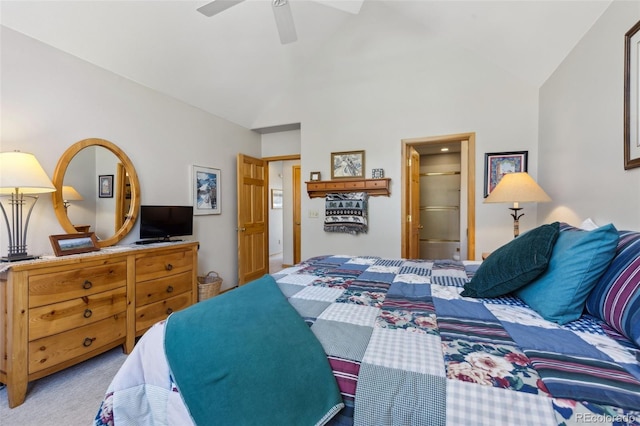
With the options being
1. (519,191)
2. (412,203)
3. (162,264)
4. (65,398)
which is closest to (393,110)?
(412,203)

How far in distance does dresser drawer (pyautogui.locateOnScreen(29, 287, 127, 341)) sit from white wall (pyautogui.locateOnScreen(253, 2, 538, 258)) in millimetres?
2348

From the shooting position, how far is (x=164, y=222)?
295 centimetres

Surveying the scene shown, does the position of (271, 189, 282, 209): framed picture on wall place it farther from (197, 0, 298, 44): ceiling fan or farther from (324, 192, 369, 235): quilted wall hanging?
(197, 0, 298, 44): ceiling fan

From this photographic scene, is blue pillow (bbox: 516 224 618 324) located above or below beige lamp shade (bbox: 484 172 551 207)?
below

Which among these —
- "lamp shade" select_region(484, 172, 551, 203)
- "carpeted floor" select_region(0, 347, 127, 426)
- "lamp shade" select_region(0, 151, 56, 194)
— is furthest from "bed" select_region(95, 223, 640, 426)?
"lamp shade" select_region(0, 151, 56, 194)

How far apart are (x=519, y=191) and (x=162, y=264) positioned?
10.8ft

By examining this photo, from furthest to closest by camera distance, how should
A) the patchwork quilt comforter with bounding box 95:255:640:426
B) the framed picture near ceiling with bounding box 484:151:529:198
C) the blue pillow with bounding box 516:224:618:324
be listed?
the framed picture near ceiling with bounding box 484:151:529:198 < the blue pillow with bounding box 516:224:618:324 < the patchwork quilt comforter with bounding box 95:255:640:426

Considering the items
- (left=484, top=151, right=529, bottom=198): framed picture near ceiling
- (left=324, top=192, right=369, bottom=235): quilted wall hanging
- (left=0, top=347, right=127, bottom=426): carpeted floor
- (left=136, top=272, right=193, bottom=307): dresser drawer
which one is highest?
(left=484, top=151, right=529, bottom=198): framed picture near ceiling

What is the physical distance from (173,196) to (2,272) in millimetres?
1698

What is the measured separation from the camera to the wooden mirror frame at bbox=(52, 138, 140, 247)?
2244mm

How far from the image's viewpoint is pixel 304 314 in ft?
3.84

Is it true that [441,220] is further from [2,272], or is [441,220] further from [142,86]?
[2,272]

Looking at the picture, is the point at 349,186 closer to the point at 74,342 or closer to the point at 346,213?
the point at 346,213

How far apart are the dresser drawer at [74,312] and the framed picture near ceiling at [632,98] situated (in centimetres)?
353
